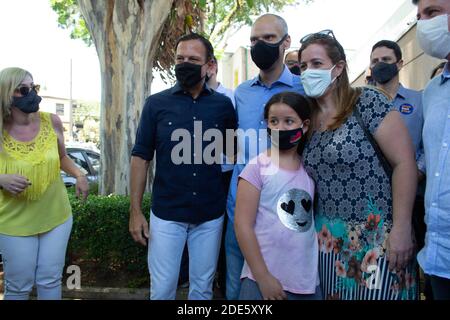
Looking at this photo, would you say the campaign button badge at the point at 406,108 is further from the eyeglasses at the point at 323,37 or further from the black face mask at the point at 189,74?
the black face mask at the point at 189,74

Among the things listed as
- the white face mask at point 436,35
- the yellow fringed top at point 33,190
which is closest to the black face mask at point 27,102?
the yellow fringed top at point 33,190

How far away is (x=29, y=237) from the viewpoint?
2.90m

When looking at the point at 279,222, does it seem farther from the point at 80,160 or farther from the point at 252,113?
the point at 80,160

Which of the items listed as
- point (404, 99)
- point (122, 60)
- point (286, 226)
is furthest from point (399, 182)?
point (122, 60)

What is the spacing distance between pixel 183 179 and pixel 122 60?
2.85m

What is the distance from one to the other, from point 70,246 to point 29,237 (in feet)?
6.39

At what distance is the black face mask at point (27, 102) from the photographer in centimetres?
289

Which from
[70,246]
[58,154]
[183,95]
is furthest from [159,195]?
[70,246]

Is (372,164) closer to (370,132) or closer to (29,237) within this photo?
(370,132)

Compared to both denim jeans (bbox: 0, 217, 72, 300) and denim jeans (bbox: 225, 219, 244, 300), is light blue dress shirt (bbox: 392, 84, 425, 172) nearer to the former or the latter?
denim jeans (bbox: 225, 219, 244, 300)

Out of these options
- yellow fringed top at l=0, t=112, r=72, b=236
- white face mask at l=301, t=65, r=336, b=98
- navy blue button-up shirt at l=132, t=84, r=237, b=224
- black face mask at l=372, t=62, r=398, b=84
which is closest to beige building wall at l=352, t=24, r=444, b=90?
black face mask at l=372, t=62, r=398, b=84

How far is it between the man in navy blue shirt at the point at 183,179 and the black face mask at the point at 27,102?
2.53 feet

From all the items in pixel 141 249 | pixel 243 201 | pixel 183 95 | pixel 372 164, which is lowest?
pixel 141 249
